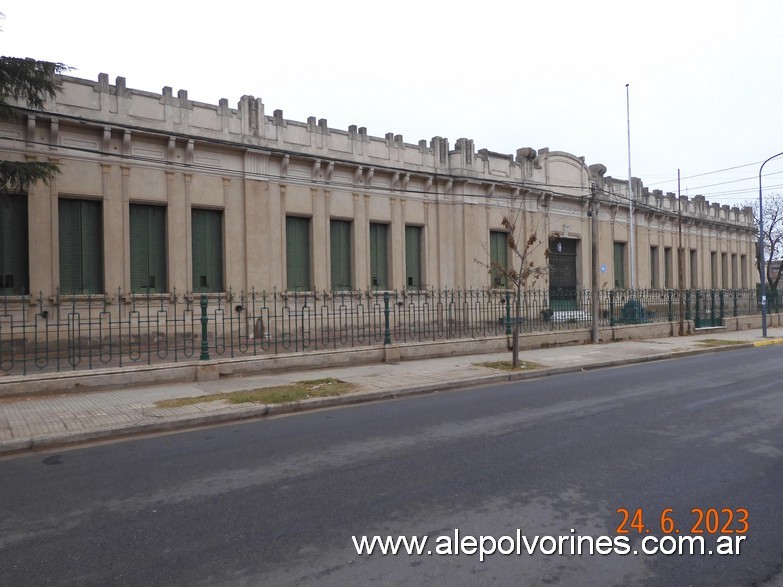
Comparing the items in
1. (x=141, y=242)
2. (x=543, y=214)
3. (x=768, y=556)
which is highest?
(x=543, y=214)

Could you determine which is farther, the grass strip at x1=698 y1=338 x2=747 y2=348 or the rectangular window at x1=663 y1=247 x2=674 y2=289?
the rectangular window at x1=663 y1=247 x2=674 y2=289

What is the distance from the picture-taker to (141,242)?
1916cm

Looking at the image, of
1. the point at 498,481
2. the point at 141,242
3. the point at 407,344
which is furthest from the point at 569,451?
the point at 141,242

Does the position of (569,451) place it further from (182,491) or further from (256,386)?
(256,386)

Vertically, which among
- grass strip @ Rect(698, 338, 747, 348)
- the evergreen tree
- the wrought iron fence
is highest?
the evergreen tree

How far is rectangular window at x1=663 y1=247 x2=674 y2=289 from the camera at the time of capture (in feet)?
129

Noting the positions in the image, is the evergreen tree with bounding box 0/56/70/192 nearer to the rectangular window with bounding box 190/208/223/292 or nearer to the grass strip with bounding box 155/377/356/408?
the rectangular window with bounding box 190/208/223/292

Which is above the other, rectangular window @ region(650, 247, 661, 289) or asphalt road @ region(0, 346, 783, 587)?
rectangular window @ region(650, 247, 661, 289)

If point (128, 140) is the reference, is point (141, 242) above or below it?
below

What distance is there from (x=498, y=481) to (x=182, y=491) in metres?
3.10

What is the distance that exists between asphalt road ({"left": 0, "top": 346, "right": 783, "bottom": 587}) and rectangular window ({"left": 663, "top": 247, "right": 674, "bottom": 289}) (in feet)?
106

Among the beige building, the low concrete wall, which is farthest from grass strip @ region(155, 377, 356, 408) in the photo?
the beige building

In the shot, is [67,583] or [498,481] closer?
[67,583]

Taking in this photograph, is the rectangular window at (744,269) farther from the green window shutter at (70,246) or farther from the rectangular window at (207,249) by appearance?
the green window shutter at (70,246)
